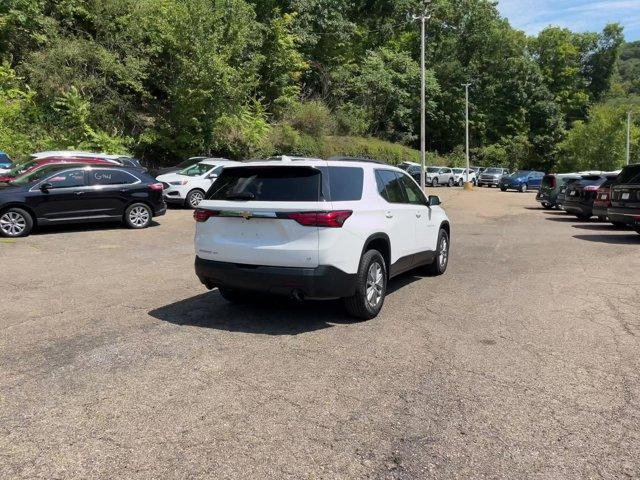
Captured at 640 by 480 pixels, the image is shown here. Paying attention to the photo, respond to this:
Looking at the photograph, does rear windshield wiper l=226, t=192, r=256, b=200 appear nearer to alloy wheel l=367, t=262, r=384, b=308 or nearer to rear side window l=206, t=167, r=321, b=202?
rear side window l=206, t=167, r=321, b=202

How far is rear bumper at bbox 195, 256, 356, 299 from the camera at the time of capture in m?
5.70

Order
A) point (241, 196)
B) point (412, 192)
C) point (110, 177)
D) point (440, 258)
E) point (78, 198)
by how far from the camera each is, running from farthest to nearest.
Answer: point (110, 177), point (78, 198), point (440, 258), point (412, 192), point (241, 196)

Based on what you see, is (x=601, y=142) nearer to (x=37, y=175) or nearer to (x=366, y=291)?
(x=37, y=175)

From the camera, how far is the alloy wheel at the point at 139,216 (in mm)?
14430

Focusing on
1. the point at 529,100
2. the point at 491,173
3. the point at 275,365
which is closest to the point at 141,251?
the point at 275,365

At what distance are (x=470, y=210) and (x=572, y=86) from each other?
181 ft

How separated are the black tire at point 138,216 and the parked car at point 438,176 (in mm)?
35373

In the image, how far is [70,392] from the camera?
430 cm

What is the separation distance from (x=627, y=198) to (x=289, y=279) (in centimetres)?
1050

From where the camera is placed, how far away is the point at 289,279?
18.7ft

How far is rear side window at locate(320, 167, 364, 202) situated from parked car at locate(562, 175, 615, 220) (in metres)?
14.2

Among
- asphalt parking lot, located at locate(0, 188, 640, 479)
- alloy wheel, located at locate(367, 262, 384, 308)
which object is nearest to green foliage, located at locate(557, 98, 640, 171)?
asphalt parking lot, located at locate(0, 188, 640, 479)

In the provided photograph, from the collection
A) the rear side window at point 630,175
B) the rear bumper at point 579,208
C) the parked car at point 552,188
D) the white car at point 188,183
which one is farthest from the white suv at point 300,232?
the parked car at point 552,188

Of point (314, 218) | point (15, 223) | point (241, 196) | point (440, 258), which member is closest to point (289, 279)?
point (314, 218)
